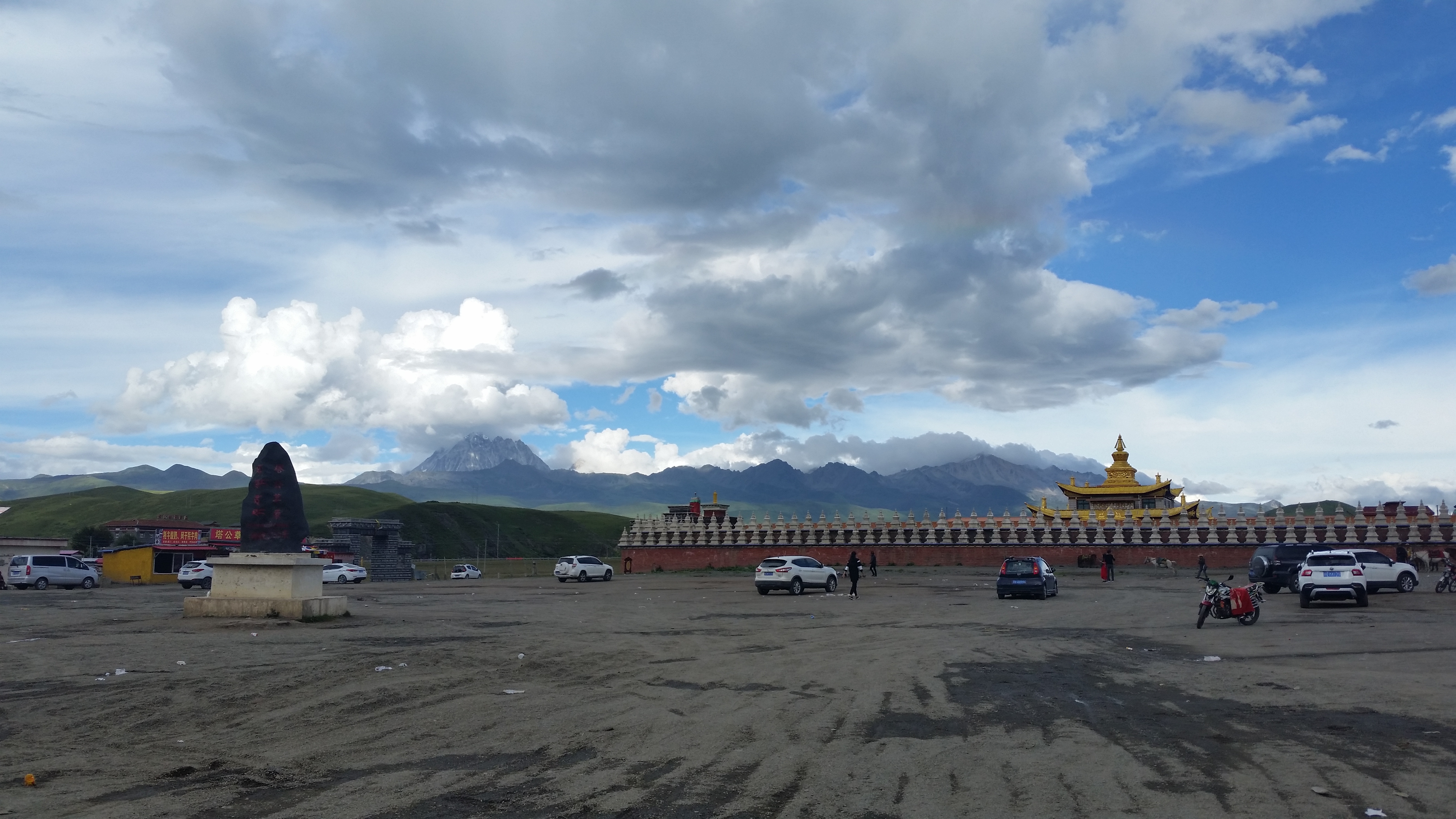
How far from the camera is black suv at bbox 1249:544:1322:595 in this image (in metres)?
38.6

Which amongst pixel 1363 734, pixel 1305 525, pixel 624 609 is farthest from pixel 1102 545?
pixel 1363 734

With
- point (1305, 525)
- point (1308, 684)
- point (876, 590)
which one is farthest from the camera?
point (1305, 525)

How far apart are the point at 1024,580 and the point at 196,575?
39.2 meters

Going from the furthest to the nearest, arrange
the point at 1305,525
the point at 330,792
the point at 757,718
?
the point at 1305,525 → the point at 757,718 → the point at 330,792

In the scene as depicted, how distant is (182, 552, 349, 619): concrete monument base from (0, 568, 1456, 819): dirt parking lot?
93 centimetres

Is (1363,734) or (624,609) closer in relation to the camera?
(1363,734)

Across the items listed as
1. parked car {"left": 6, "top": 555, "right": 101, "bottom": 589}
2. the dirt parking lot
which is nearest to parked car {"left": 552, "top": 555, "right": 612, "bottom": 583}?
parked car {"left": 6, "top": 555, "right": 101, "bottom": 589}

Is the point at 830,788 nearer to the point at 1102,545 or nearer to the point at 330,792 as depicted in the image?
the point at 330,792

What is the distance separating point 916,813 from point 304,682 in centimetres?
1049

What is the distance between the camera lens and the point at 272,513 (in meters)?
27.0

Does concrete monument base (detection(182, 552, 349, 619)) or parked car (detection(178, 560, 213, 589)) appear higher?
concrete monument base (detection(182, 552, 349, 619))

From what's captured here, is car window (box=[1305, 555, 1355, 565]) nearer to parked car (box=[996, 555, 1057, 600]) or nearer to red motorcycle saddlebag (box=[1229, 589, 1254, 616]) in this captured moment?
red motorcycle saddlebag (box=[1229, 589, 1254, 616])

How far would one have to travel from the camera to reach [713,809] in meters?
8.30

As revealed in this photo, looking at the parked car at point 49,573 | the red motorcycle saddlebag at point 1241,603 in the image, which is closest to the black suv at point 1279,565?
the red motorcycle saddlebag at point 1241,603
